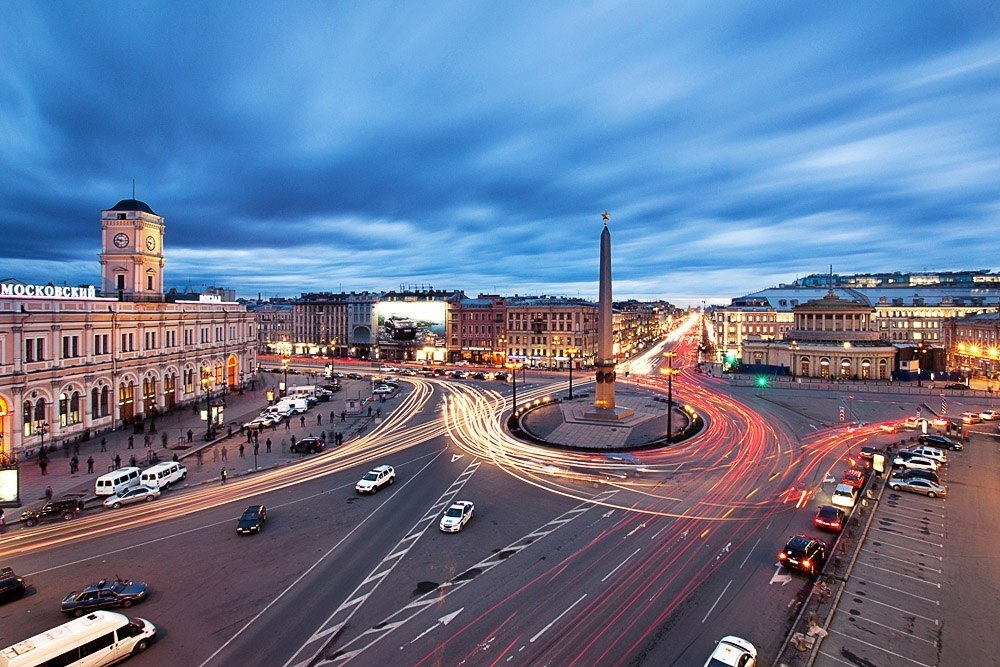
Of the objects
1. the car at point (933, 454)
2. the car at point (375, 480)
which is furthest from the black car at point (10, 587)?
the car at point (933, 454)

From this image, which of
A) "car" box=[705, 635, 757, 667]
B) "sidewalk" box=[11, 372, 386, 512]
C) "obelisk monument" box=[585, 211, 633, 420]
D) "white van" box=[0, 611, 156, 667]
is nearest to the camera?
"car" box=[705, 635, 757, 667]

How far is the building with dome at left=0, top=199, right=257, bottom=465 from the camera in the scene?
42.4m

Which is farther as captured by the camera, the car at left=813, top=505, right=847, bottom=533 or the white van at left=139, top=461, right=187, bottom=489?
the white van at left=139, top=461, right=187, bottom=489

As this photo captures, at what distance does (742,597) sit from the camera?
1962cm

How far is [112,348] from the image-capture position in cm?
5288

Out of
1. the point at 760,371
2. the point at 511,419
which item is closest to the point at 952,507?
the point at 511,419

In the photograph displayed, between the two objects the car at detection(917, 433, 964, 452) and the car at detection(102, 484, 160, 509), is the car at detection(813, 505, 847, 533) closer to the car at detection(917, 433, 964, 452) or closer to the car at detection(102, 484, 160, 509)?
the car at detection(917, 433, 964, 452)

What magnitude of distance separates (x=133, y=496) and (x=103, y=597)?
1425cm

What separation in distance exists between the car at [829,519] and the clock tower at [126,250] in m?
73.5

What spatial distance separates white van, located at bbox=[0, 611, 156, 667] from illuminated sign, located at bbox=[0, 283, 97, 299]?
3850cm

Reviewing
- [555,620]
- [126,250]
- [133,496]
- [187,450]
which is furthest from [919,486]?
[126,250]

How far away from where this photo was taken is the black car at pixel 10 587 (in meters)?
19.7

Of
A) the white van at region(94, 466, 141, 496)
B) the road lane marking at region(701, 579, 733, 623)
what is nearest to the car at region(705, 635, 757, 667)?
the road lane marking at region(701, 579, 733, 623)

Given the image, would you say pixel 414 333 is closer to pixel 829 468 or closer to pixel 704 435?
pixel 704 435
